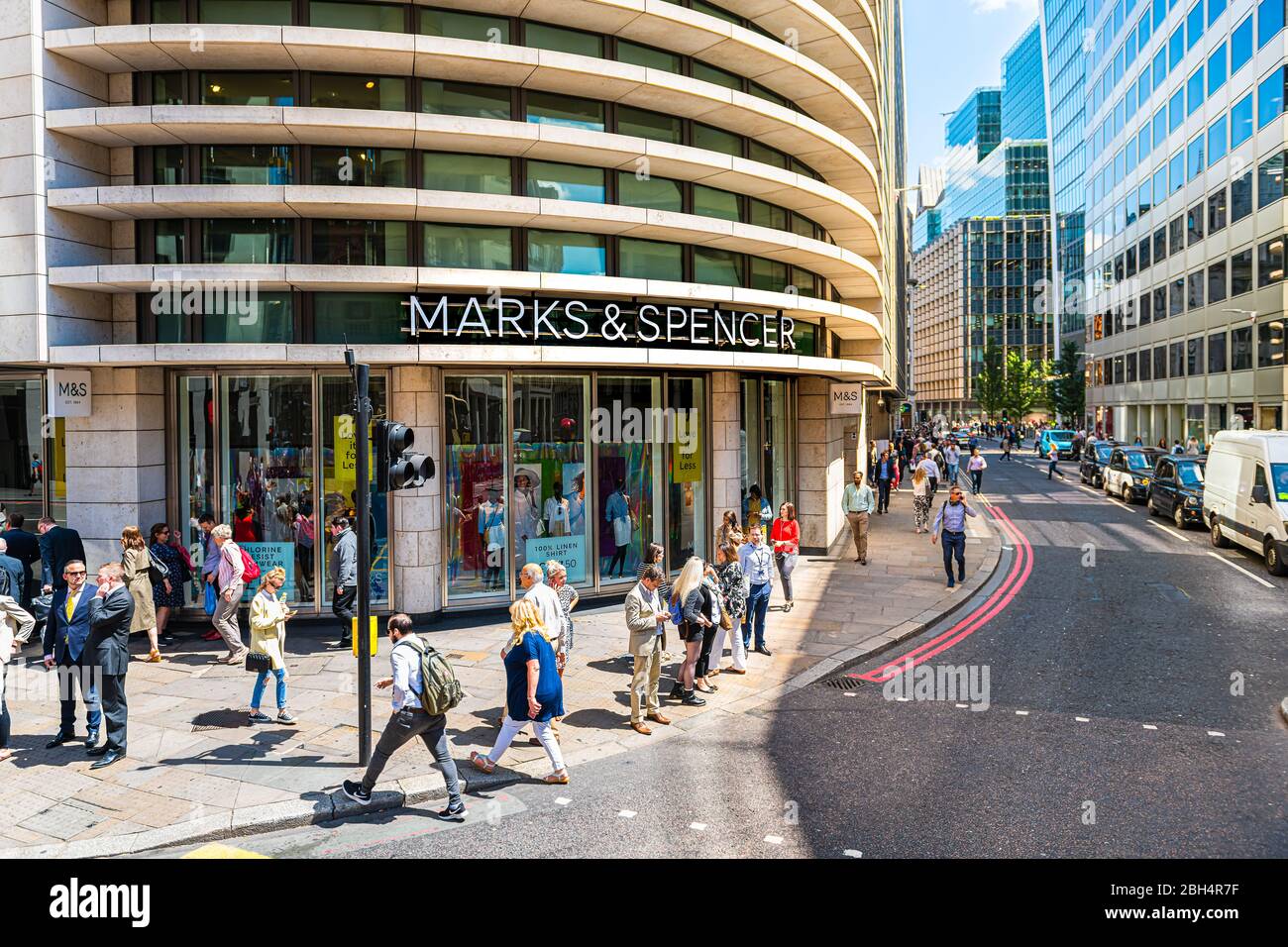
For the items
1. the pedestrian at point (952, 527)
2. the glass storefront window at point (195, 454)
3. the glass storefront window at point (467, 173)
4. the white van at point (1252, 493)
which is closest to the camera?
the glass storefront window at point (467, 173)

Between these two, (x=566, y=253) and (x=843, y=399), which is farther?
(x=843, y=399)

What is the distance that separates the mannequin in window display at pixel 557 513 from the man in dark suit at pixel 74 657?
7.55 meters

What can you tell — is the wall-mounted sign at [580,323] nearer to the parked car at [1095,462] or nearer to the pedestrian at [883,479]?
the pedestrian at [883,479]

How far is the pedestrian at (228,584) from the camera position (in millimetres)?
11586

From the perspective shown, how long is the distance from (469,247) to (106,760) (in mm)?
9118

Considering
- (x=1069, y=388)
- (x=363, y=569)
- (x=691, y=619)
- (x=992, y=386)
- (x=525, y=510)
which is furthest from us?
(x=992, y=386)

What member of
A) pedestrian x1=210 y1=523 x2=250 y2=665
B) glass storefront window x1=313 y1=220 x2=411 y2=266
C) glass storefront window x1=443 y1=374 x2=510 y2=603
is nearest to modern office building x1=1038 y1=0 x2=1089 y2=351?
glass storefront window x1=443 y1=374 x2=510 y2=603

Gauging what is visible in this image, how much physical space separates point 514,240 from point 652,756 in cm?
924

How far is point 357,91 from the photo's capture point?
13.7 meters

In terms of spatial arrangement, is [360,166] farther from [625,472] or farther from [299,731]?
[299,731]

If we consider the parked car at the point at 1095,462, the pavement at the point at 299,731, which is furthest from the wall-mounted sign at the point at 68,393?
the parked car at the point at 1095,462

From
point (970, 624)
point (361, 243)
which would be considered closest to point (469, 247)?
point (361, 243)

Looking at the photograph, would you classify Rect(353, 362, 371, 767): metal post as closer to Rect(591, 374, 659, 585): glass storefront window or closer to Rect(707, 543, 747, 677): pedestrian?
Rect(707, 543, 747, 677): pedestrian

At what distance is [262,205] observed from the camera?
1291cm
